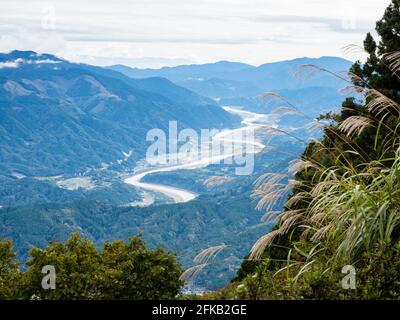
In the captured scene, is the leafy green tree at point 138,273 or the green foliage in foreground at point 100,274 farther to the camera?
the leafy green tree at point 138,273

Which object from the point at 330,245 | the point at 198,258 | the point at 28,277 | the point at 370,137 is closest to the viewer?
the point at 330,245

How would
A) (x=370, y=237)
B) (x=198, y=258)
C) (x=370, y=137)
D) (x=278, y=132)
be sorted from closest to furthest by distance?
1. (x=370, y=237)
2. (x=198, y=258)
3. (x=278, y=132)
4. (x=370, y=137)

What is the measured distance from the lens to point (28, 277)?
25.6 feet

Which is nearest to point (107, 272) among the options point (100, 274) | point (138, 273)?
point (100, 274)

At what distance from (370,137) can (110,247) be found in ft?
23.2

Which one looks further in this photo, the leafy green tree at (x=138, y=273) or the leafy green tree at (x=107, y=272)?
the leafy green tree at (x=138, y=273)

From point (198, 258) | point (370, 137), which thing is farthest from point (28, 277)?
point (370, 137)

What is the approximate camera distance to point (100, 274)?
7.27m

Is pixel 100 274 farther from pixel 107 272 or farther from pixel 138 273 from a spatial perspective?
pixel 138 273

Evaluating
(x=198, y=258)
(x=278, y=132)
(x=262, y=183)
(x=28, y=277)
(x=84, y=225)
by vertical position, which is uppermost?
(x=278, y=132)

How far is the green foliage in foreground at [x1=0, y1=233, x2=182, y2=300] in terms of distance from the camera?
693cm

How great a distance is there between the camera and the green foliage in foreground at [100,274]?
6.93 m
